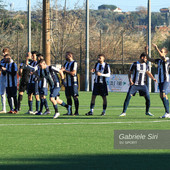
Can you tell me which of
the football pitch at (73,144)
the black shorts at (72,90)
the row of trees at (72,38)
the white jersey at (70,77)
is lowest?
the football pitch at (73,144)

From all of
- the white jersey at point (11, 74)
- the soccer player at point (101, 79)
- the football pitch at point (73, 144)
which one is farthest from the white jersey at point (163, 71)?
the white jersey at point (11, 74)

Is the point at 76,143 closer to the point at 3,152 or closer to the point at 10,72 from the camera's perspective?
the point at 3,152

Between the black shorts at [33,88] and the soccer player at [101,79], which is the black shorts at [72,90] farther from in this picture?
the black shorts at [33,88]

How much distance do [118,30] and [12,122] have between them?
47123mm

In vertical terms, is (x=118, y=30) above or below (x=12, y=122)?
above

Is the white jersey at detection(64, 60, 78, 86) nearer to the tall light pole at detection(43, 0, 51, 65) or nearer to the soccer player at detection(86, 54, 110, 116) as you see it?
the soccer player at detection(86, 54, 110, 116)

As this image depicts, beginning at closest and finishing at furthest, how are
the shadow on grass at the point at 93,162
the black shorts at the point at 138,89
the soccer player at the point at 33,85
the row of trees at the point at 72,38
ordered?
the shadow on grass at the point at 93,162, the black shorts at the point at 138,89, the soccer player at the point at 33,85, the row of trees at the point at 72,38

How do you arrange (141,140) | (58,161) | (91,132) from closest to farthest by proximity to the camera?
1. (58,161)
2. (141,140)
3. (91,132)

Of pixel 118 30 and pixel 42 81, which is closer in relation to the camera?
pixel 42 81

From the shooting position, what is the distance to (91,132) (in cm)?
1367

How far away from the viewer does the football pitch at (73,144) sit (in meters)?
9.44

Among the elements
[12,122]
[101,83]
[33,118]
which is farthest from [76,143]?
[101,83]

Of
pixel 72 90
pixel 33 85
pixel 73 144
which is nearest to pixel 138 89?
pixel 72 90

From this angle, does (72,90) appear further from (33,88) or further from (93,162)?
(93,162)
